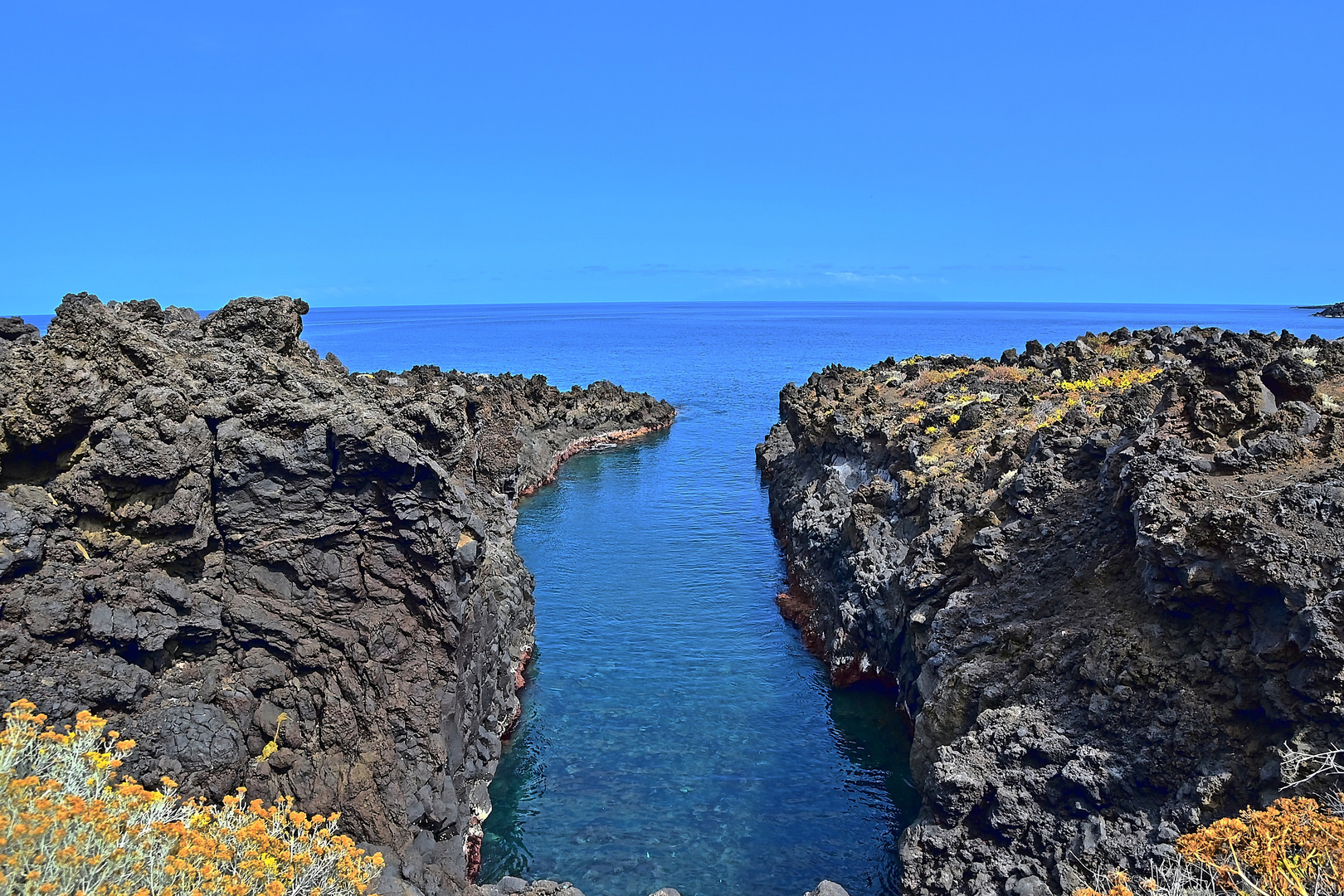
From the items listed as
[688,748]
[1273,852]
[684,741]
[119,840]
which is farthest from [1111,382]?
[119,840]

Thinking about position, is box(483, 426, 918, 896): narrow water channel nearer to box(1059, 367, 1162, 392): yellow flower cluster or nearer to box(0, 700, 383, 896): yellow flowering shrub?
box(0, 700, 383, 896): yellow flowering shrub

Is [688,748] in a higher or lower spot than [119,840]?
lower

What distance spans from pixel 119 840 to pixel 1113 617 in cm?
2110

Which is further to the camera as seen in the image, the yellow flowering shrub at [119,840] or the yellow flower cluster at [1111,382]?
the yellow flower cluster at [1111,382]

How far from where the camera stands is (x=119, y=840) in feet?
39.8

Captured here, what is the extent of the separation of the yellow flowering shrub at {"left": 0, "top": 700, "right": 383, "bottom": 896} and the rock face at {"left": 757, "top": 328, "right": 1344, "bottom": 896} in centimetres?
1391

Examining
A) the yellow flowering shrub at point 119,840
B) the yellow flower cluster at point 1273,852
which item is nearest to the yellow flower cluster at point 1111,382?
the yellow flower cluster at point 1273,852

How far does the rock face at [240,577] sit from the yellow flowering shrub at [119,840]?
2356mm

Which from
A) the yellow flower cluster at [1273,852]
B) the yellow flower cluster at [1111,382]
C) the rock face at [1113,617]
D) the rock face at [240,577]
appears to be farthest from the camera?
the yellow flower cluster at [1111,382]

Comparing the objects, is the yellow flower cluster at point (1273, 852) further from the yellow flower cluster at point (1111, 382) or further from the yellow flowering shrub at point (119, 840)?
the yellow flower cluster at point (1111, 382)

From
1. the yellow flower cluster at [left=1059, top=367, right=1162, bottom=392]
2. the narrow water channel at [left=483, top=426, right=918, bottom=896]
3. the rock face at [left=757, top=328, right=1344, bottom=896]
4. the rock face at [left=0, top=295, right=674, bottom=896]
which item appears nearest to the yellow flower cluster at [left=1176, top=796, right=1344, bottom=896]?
the rock face at [left=757, top=328, right=1344, bottom=896]

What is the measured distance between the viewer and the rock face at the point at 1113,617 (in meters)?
19.3

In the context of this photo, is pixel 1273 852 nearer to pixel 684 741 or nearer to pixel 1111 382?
pixel 684 741

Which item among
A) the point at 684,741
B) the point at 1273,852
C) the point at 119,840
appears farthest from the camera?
the point at 684,741
